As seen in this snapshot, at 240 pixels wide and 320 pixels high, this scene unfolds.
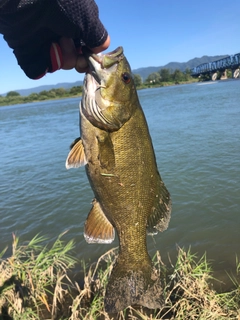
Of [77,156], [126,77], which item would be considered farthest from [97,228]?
[126,77]

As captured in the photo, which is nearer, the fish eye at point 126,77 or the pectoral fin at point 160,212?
the fish eye at point 126,77

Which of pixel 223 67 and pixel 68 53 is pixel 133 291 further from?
pixel 223 67

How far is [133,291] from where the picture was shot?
2750 millimetres

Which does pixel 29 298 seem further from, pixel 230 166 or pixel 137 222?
pixel 230 166

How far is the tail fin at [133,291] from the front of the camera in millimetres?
2736

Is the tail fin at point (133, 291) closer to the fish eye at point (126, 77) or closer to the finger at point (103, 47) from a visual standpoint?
the fish eye at point (126, 77)

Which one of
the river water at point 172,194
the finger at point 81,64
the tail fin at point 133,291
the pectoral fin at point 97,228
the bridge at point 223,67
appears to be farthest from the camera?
the bridge at point 223,67

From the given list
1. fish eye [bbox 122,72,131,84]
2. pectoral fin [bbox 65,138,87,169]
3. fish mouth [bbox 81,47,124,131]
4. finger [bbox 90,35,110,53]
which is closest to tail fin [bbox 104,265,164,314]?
pectoral fin [bbox 65,138,87,169]

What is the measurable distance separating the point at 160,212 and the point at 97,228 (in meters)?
0.59

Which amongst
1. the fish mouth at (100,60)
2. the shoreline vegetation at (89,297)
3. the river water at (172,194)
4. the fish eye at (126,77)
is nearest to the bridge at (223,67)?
the river water at (172,194)

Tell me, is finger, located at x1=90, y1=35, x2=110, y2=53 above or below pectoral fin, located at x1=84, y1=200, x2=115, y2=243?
above

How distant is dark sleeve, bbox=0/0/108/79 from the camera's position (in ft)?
5.30

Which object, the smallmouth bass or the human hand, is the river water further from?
the human hand

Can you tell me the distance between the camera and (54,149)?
1602cm
